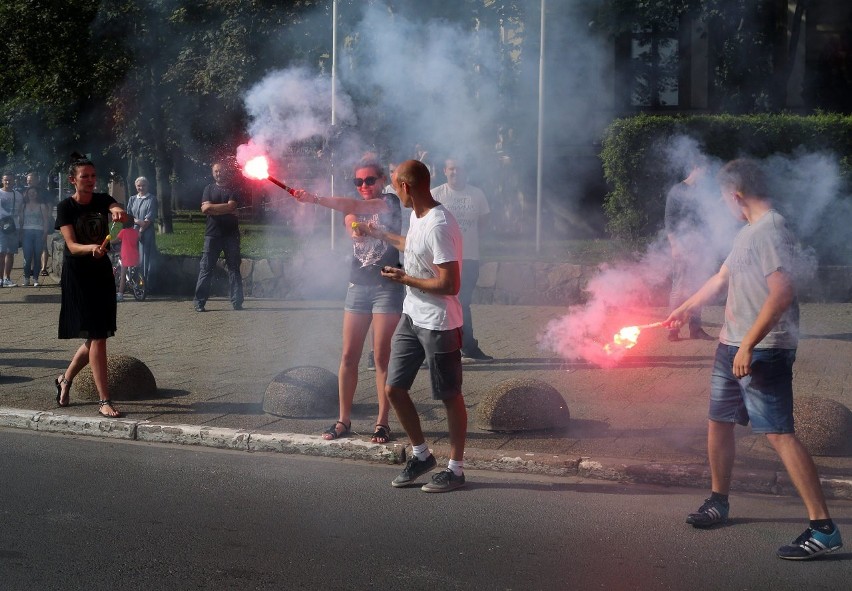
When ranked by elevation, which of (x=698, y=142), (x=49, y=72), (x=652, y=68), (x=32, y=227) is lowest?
(x=32, y=227)

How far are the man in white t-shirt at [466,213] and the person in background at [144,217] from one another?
22.2 ft

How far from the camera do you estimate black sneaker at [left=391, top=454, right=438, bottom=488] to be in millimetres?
6059

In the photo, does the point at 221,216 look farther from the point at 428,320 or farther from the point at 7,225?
the point at 428,320

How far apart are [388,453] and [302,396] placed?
3.87 feet

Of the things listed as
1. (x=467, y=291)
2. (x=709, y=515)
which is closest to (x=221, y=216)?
(x=467, y=291)

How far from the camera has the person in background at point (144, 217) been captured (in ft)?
50.3

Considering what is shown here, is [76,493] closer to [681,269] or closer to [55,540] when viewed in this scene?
[55,540]

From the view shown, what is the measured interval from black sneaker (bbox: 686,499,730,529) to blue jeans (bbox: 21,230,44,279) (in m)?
13.7

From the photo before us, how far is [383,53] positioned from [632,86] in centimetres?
851

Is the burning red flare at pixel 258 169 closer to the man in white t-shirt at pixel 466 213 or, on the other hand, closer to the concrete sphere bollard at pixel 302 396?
the concrete sphere bollard at pixel 302 396

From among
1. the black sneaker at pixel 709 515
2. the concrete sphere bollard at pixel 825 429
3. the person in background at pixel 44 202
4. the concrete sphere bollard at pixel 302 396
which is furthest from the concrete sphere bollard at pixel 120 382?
the person in background at pixel 44 202

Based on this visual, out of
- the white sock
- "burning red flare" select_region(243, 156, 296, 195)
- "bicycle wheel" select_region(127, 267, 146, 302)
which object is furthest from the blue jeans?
the white sock

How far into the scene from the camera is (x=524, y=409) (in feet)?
23.1

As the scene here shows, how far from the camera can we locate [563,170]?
2125 centimetres
